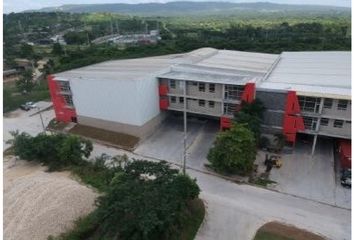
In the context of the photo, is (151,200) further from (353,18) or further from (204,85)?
(204,85)

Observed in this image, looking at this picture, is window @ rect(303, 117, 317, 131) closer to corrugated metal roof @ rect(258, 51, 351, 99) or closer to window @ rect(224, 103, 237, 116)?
corrugated metal roof @ rect(258, 51, 351, 99)

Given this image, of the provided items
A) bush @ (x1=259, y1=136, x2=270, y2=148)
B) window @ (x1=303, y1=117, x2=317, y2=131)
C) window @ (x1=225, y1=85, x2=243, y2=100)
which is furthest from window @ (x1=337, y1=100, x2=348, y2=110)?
window @ (x1=225, y1=85, x2=243, y2=100)

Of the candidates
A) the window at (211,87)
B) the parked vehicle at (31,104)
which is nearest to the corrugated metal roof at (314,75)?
the window at (211,87)

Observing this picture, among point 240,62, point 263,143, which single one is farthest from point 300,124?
point 240,62

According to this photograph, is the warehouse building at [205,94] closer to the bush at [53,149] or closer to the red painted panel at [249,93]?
the red painted panel at [249,93]

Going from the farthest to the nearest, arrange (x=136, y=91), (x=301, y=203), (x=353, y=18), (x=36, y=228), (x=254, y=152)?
(x=136, y=91)
(x=254, y=152)
(x=301, y=203)
(x=36, y=228)
(x=353, y=18)

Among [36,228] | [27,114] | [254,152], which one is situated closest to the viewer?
[36,228]

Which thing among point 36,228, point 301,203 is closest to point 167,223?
point 36,228
